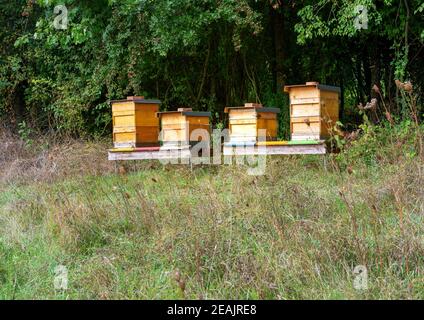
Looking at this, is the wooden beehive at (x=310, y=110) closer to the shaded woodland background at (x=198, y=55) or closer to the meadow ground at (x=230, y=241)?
the meadow ground at (x=230, y=241)

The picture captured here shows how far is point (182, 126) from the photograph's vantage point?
336 inches

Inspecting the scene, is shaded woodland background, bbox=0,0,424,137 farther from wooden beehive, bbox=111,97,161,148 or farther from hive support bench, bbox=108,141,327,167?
hive support bench, bbox=108,141,327,167

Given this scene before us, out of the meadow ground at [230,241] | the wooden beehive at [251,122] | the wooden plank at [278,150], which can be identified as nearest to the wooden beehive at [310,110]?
the wooden plank at [278,150]

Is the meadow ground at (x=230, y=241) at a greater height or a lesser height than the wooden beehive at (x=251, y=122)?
lesser

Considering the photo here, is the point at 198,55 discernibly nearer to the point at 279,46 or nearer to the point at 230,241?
the point at 279,46

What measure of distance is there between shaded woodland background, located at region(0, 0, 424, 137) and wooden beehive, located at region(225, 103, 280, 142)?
1.68 meters

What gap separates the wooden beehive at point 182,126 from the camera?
852cm

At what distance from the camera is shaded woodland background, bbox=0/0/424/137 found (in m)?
9.25

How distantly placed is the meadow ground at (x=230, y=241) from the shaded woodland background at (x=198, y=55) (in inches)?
142
